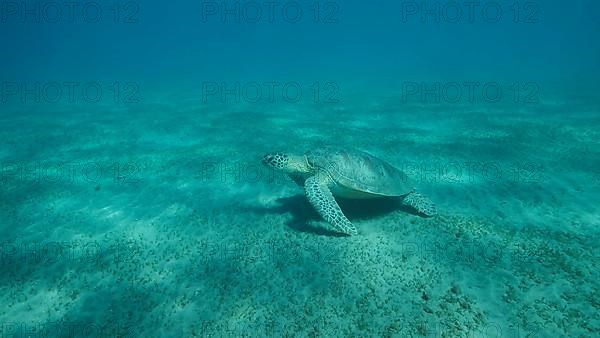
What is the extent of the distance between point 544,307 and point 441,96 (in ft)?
93.4

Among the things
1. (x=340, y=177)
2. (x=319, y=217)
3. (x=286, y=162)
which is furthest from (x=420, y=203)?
(x=286, y=162)

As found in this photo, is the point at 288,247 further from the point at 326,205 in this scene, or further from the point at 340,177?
the point at 340,177

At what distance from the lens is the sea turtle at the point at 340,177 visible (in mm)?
8430

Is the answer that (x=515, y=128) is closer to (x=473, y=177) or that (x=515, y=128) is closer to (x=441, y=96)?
(x=473, y=177)

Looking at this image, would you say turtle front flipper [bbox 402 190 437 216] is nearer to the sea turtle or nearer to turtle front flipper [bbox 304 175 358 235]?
the sea turtle

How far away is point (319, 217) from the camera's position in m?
9.41

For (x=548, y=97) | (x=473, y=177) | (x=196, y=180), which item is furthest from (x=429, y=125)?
(x=548, y=97)

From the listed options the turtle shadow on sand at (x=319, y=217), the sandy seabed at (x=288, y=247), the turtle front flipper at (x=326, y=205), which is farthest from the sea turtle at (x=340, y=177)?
the sandy seabed at (x=288, y=247)

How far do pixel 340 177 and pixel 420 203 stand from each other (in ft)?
9.52

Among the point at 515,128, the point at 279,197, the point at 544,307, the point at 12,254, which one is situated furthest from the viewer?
the point at 515,128

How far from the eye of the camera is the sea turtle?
27.7ft

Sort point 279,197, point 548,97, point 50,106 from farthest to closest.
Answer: point 50,106 → point 548,97 → point 279,197

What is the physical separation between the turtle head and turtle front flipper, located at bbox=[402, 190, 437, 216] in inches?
134

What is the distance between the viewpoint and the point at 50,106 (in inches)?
1319
